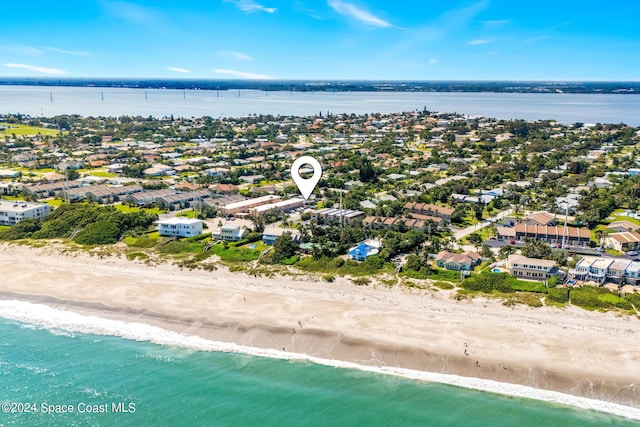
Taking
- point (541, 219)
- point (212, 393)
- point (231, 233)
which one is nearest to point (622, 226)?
point (541, 219)

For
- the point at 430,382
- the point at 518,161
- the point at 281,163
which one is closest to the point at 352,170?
the point at 281,163

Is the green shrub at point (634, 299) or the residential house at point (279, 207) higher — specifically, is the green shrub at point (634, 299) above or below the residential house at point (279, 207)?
below

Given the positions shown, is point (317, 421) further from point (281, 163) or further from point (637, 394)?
point (281, 163)

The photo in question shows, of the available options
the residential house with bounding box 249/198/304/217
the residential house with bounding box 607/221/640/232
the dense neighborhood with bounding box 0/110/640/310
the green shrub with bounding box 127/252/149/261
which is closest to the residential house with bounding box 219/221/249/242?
the dense neighborhood with bounding box 0/110/640/310

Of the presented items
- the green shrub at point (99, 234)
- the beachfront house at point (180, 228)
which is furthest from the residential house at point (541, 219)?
the green shrub at point (99, 234)

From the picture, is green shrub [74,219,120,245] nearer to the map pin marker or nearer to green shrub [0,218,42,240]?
green shrub [0,218,42,240]

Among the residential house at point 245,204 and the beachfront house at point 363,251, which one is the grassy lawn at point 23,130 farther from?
the beachfront house at point 363,251
